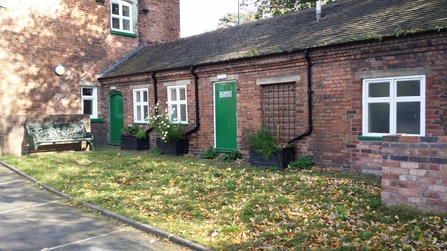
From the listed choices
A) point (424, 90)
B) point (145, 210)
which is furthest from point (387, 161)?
point (145, 210)

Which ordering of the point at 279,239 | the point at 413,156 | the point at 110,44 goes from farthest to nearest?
the point at 110,44 → the point at 413,156 → the point at 279,239

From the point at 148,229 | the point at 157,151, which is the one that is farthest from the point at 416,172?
the point at 157,151

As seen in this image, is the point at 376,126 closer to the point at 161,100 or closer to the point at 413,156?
the point at 413,156

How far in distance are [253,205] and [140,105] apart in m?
Answer: 10.8

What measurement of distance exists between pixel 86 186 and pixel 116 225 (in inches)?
108

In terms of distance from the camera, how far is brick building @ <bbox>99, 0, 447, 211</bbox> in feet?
26.3

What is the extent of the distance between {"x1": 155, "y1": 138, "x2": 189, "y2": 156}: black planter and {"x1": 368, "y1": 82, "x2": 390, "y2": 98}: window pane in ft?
22.5

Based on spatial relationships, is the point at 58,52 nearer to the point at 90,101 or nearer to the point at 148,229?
the point at 90,101

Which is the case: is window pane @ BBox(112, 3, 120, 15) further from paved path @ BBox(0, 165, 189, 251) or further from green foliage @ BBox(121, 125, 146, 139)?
paved path @ BBox(0, 165, 189, 251)

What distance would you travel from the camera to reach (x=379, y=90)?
911 cm

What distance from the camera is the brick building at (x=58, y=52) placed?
15.1m

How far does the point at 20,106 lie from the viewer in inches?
617

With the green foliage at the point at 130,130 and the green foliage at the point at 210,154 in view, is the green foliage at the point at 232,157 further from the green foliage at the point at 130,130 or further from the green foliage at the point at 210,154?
the green foliage at the point at 130,130

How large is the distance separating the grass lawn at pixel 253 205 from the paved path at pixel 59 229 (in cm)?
35
